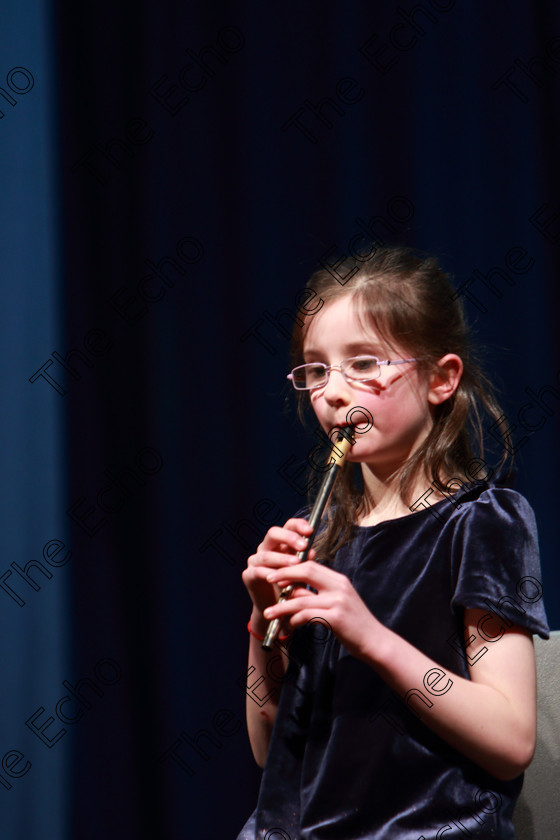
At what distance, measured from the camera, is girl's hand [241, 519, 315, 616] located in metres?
0.73

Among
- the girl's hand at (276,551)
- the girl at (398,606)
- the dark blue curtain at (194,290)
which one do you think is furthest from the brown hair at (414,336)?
the dark blue curtain at (194,290)

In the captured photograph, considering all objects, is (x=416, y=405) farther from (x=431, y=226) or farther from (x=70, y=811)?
(x=70, y=811)

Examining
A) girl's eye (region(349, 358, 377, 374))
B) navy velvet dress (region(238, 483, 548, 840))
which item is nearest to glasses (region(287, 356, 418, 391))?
girl's eye (region(349, 358, 377, 374))

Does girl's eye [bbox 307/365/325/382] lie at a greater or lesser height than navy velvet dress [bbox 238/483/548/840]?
greater

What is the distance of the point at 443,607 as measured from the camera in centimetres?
75

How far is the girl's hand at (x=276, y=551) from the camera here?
73cm

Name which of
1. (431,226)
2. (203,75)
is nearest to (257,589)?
(431,226)

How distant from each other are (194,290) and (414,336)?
0.59 meters

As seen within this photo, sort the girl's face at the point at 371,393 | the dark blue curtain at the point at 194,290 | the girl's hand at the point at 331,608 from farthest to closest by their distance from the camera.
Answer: the dark blue curtain at the point at 194,290 → the girl's face at the point at 371,393 → the girl's hand at the point at 331,608

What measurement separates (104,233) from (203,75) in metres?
0.30

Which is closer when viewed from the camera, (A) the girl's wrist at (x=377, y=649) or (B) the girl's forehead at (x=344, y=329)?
(A) the girl's wrist at (x=377, y=649)

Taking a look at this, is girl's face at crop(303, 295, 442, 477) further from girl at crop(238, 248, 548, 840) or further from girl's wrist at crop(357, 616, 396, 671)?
girl's wrist at crop(357, 616, 396, 671)

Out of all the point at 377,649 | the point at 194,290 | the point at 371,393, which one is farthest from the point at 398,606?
the point at 194,290

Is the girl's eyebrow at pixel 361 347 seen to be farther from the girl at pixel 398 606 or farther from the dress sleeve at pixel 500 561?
the dress sleeve at pixel 500 561
